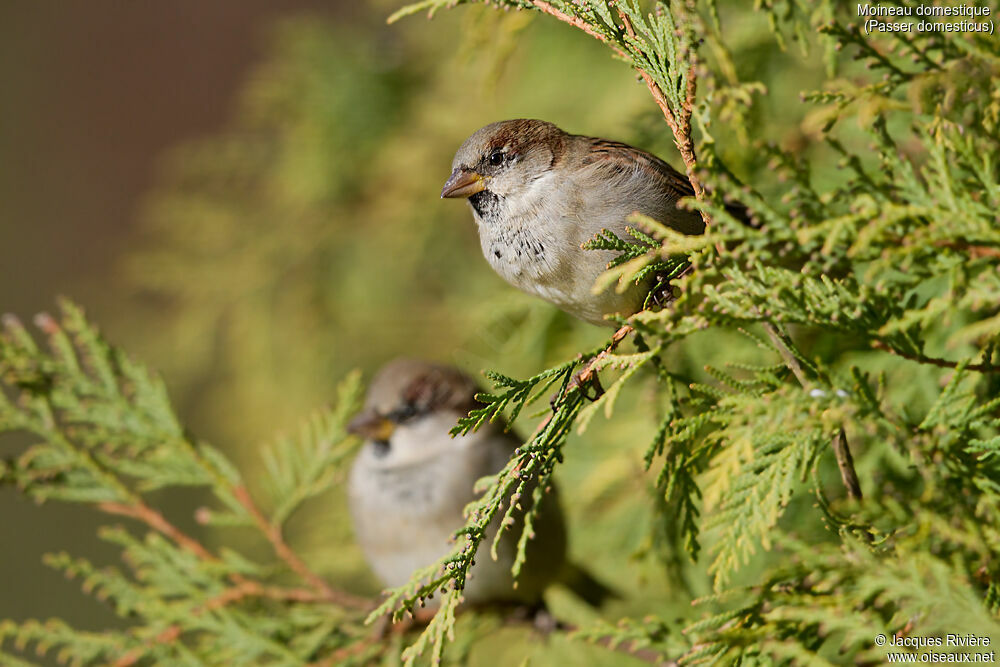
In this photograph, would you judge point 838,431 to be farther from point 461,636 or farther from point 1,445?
point 1,445

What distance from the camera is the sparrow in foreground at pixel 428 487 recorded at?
217 cm

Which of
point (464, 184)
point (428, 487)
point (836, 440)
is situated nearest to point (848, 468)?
point (836, 440)

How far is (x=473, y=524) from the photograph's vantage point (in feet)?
3.51

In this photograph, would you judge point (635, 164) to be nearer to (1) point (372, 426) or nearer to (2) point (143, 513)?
(1) point (372, 426)

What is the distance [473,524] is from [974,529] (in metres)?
0.55

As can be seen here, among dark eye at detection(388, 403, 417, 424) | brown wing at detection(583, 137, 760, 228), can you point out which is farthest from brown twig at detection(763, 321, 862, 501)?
dark eye at detection(388, 403, 417, 424)

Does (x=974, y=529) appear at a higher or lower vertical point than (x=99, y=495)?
lower

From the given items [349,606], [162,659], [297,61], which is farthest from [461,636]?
[297,61]

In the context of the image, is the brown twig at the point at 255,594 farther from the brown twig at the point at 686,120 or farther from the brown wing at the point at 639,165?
the brown twig at the point at 686,120

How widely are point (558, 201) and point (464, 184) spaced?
214mm

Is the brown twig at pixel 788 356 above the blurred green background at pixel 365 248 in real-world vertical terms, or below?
below

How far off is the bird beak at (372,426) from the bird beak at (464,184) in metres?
0.80

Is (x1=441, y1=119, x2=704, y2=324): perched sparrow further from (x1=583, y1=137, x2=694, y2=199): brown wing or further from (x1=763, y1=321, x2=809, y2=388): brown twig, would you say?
(x1=763, y1=321, x2=809, y2=388): brown twig

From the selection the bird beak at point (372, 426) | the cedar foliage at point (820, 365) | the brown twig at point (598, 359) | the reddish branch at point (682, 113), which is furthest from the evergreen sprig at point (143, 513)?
the reddish branch at point (682, 113)
